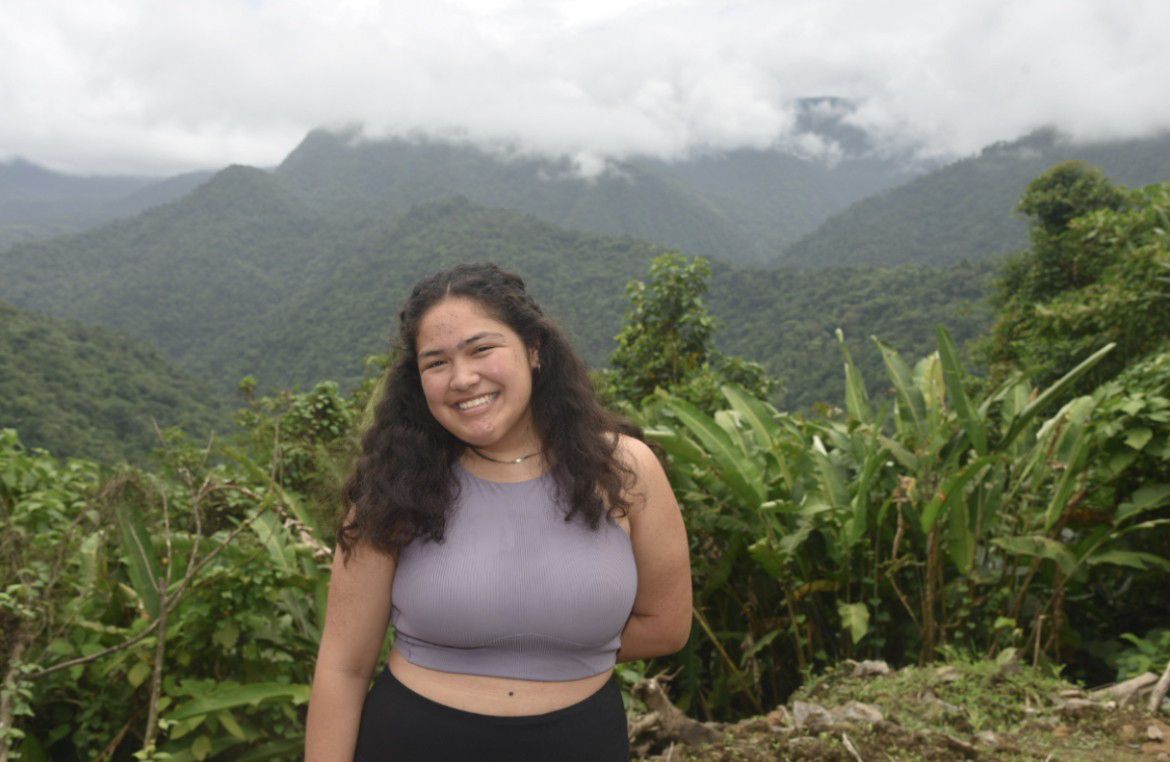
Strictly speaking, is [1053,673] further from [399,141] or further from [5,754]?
[399,141]

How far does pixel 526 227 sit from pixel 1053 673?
63997 millimetres

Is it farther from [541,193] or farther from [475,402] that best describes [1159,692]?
[541,193]

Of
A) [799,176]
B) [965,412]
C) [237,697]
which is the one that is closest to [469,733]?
[237,697]

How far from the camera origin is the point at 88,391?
24.1 m

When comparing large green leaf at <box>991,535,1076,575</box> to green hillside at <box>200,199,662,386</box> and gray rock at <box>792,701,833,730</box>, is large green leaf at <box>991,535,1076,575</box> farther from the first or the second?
green hillside at <box>200,199,662,386</box>

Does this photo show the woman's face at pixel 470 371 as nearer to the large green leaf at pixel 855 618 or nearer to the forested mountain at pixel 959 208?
the large green leaf at pixel 855 618

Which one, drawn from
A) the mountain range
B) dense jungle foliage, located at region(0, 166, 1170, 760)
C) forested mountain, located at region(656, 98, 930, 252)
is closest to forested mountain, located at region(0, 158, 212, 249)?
the mountain range

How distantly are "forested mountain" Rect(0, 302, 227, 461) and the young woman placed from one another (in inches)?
583

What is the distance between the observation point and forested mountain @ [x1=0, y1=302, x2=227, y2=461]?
17.0 meters

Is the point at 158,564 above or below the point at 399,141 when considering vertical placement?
below

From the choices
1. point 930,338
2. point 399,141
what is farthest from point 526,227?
point 399,141

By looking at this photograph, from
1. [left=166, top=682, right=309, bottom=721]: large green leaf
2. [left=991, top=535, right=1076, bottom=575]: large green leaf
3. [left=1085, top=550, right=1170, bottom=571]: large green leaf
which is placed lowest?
[left=166, top=682, right=309, bottom=721]: large green leaf

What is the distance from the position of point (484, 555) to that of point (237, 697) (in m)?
1.00

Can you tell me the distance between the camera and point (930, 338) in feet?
102
